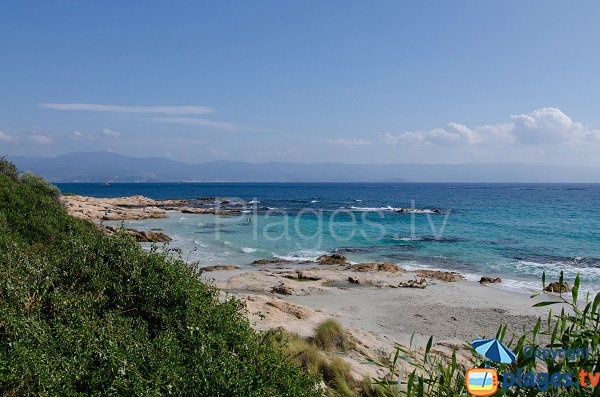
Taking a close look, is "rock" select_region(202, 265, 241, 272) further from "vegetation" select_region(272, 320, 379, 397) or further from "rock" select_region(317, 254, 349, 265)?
"vegetation" select_region(272, 320, 379, 397)

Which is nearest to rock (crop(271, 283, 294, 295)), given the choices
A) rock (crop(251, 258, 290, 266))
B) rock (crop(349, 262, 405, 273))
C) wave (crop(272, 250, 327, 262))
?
rock (crop(349, 262, 405, 273))

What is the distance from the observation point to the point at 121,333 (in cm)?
561

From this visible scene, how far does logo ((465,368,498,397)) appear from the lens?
2.55 meters

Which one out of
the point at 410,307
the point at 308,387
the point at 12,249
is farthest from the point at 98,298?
the point at 410,307

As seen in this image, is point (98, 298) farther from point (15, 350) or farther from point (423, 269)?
point (423, 269)

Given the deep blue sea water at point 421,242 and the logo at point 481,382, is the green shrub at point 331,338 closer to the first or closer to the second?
the logo at point 481,382

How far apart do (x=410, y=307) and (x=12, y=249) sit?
1396 cm

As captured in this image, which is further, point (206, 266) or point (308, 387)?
point (206, 266)

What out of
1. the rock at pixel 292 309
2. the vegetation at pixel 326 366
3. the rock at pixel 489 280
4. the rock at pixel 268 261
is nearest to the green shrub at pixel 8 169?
the rock at pixel 268 261

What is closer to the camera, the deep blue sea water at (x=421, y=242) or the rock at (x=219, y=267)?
the rock at (x=219, y=267)

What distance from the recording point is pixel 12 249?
7664 mm

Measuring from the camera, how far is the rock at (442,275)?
74.5 ft

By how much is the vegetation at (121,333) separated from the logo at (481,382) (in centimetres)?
270

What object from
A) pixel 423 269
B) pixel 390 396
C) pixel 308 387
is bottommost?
pixel 423 269
